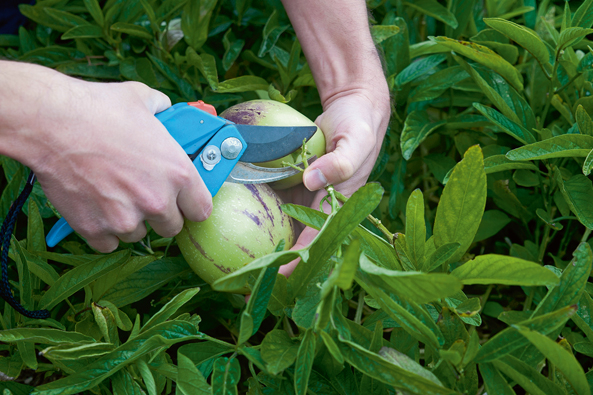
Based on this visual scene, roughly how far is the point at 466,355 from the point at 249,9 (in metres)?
1.18

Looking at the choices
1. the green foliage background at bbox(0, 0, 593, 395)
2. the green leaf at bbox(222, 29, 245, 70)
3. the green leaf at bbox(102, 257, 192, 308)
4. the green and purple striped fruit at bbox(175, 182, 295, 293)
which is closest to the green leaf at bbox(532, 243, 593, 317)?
the green foliage background at bbox(0, 0, 593, 395)

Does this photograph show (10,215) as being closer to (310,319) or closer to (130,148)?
(130,148)

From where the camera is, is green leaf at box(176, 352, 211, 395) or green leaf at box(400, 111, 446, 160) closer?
green leaf at box(176, 352, 211, 395)

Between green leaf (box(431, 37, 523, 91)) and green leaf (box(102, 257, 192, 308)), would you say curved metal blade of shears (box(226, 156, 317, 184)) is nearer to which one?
green leaf (box(102, 257, 192, 308))

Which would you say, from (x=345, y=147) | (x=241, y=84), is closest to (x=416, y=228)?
(x=345, y=147)

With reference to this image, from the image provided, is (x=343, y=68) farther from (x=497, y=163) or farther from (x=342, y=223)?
(x=342, y=223)

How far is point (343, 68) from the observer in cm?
122

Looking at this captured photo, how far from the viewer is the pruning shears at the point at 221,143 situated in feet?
2.80

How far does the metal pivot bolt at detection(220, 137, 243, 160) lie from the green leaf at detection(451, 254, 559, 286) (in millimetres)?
451

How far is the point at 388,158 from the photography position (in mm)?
1316

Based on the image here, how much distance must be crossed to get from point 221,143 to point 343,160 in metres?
0.23

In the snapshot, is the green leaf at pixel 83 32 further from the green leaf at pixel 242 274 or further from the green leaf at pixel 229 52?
the green leaf at pixel 242 274

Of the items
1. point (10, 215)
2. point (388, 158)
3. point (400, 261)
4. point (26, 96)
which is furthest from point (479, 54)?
point (10, 215)

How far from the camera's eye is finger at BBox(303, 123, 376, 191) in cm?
89
